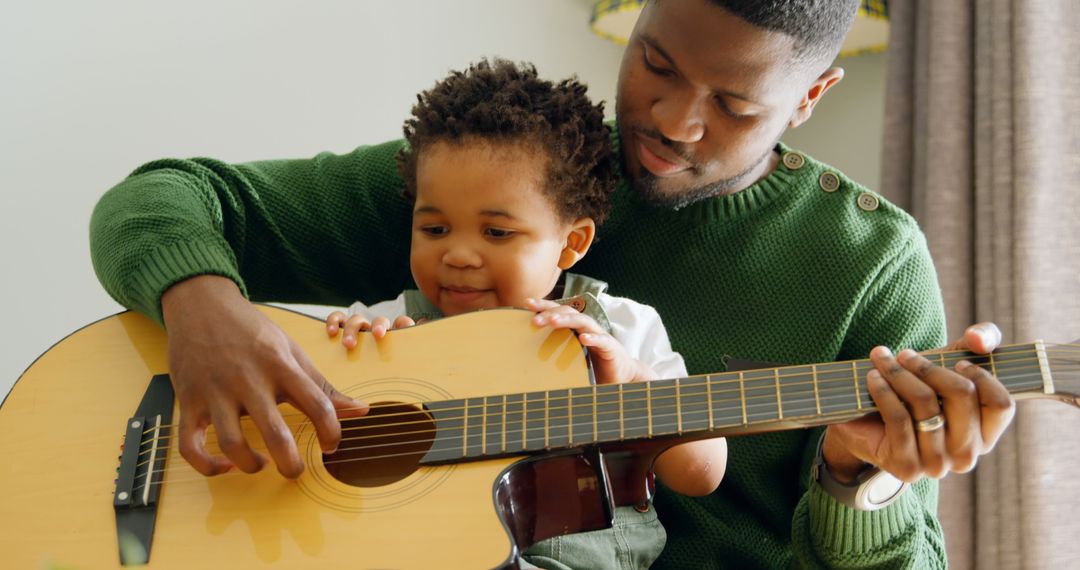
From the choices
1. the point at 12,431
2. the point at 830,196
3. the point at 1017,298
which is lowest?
the point at 1017,298

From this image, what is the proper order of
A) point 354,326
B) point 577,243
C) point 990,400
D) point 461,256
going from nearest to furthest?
point 990,400 < point 354,326 < point 461,256 < point 577,243

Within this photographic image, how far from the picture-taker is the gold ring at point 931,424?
847mm

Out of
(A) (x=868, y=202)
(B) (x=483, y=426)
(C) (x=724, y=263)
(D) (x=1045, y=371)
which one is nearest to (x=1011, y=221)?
(A) (x=868, y=202)

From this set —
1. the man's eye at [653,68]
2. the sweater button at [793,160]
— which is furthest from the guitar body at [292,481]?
the sweater button at [793,160]

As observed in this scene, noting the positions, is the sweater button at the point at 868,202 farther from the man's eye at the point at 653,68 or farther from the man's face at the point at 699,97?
the man's eye at the point at 653,68

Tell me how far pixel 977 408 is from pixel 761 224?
0.48 metres

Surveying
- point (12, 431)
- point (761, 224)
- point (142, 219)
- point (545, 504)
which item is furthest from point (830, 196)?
point (12, 431)

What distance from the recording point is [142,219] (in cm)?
108

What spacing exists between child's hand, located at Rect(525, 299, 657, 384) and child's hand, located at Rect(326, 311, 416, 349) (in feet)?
0.49

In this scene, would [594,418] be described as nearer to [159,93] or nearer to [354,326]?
[354,326]

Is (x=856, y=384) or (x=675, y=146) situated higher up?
(x=675, y=146)

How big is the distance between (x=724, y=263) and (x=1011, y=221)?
64cm

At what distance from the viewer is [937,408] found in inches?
33.3

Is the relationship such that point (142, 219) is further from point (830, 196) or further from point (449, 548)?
point (830, 196)
